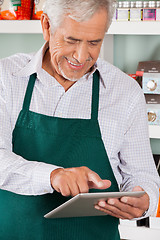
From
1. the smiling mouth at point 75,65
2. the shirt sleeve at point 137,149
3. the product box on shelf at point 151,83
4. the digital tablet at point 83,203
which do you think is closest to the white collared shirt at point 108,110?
the shirt sleeve at point 137,149

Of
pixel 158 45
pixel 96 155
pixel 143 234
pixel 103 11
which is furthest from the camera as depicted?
pixel 158 45

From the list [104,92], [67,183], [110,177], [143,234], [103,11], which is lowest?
[143,234]

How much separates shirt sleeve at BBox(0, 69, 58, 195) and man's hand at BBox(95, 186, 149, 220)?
154 millimetres

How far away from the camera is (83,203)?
35.1 inches

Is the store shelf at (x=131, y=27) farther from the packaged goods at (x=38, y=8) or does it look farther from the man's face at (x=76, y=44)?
the man's face at (x=76, y=44)

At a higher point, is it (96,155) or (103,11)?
(103,11)

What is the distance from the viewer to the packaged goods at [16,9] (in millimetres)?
1895

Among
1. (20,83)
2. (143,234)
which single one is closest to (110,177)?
(20,83)

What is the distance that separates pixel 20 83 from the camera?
1.20 meters

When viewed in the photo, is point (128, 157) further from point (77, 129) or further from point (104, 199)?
point (104, 199)

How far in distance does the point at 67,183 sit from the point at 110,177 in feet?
0.91

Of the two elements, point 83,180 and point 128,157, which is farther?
point 128,157

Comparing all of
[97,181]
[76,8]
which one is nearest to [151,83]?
[76,8]

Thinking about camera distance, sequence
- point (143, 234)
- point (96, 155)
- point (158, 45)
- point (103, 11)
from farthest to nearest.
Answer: point (158, 45) → point (143, 234) → point (96, 155) → point (103, 11)
